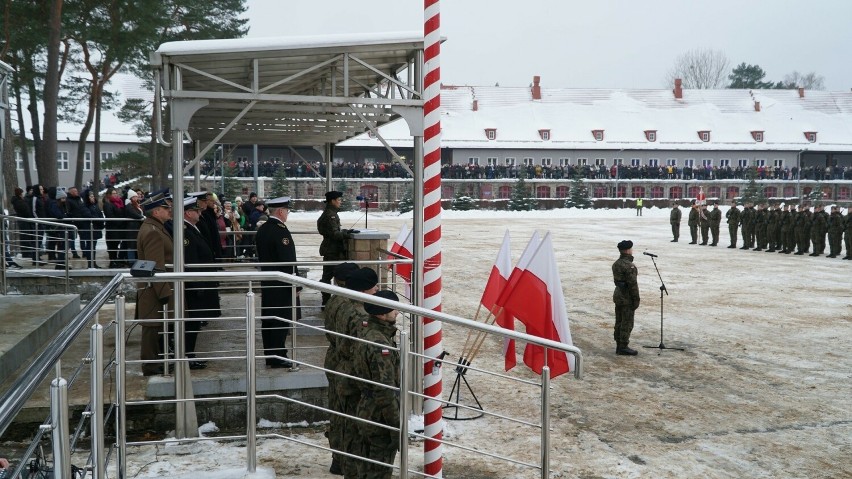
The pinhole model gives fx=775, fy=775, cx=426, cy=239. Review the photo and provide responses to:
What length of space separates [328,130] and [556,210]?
155 ft

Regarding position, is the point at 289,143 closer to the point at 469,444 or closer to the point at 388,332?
the point at 469,444

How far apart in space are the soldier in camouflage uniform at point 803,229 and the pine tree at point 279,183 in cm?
3539

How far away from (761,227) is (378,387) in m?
26.4

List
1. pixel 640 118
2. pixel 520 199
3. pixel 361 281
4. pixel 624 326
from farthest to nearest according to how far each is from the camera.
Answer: pixel 640 118 → pixel 520 199 → pixel 624 326 → pixel 361 281

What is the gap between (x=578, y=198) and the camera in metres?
59.5

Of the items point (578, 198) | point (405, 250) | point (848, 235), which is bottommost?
point (848, 235)

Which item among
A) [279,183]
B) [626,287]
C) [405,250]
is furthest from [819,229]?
[279,183]

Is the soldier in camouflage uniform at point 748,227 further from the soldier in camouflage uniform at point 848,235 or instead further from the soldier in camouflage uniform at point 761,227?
the soldier in camouflage uniform at point 848,235

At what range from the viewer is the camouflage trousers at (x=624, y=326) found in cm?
1117

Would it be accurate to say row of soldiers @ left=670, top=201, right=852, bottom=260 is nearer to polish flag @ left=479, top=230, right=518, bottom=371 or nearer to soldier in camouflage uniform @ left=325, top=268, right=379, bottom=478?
polish flag @ left=479, top=230, right=518, bottom=371

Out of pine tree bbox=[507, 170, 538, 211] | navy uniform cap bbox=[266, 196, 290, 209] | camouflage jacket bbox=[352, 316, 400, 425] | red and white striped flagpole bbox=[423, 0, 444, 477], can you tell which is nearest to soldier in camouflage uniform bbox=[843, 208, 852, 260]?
navy uniform cap bbox=[266, 196, 290, 209]

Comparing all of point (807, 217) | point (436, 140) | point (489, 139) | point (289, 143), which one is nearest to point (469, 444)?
point (436, 140)

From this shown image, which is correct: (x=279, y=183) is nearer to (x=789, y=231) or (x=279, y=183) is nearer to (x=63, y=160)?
(x=63, y=160)

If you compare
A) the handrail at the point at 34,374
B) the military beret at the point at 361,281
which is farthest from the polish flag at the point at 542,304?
the handrail at the point at 34,374
